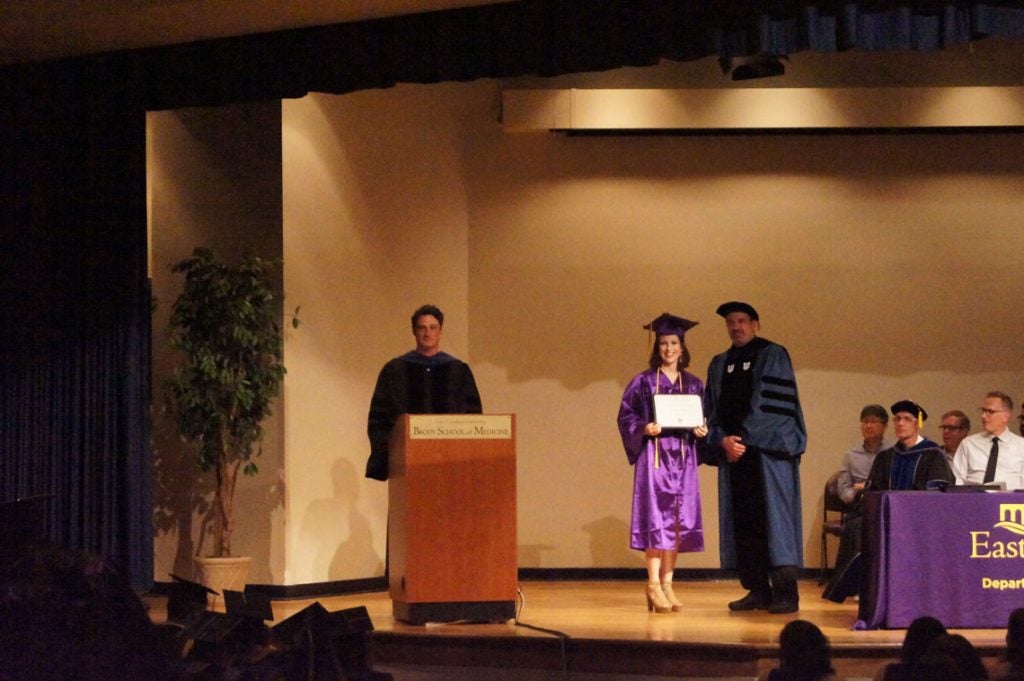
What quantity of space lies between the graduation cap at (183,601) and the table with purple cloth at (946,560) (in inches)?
123

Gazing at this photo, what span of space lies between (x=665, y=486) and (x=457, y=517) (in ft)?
3.94

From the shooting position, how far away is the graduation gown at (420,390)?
7.02 meters

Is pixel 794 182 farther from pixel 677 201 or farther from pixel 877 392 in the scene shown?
pixel 877 392

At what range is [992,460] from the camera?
23.7 ft

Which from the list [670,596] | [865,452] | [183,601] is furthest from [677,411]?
[183,601]

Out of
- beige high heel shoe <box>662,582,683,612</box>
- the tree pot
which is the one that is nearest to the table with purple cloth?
beige high heel shoe <box>662,582,683,612</box>

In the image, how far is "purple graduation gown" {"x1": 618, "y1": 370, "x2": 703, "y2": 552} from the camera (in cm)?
688

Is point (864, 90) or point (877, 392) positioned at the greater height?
point (864, 90)

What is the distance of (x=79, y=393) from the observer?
728 cm

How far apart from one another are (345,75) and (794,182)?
12.0ft

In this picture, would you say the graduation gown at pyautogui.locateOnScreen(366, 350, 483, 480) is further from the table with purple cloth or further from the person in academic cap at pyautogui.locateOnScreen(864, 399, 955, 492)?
the person in academic cap at pyautogui.locateOnScreen(864, 399, 955, 492)

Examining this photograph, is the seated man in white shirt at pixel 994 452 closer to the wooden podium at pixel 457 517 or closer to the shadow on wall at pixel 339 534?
the wooden podium at pixel 457 517

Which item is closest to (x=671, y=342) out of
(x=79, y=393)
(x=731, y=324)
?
(x=731, y=324)

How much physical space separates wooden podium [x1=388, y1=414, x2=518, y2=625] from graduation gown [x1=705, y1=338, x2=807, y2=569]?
4.61ft
